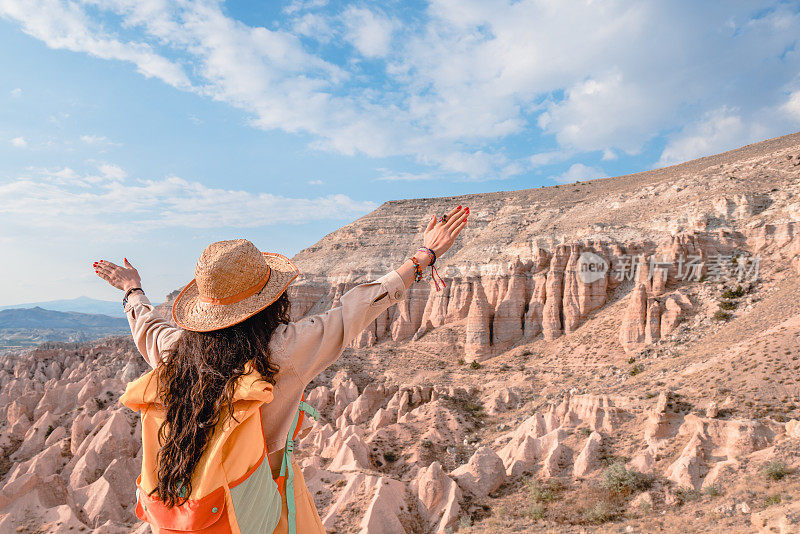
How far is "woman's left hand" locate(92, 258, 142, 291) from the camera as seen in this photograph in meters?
2.98

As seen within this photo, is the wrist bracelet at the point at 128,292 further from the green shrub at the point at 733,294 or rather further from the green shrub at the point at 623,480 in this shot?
the green shrub at the point at 733,294

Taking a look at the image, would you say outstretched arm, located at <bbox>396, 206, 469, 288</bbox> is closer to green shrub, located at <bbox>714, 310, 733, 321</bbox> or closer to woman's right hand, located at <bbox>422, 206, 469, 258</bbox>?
woman's right hand, located at <bbox>422, 206, 469, 258</bbox>

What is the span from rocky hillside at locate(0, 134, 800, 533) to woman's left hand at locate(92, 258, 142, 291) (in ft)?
30.6

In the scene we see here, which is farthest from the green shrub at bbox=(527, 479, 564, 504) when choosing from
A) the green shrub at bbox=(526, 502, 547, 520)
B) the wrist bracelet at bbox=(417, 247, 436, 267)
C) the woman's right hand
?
the wrist bracelet at bbox=(417, 247, 436, 267)

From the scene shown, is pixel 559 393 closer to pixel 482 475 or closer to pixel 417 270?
pixel 482 475

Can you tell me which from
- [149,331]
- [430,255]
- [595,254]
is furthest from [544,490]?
[595,254]

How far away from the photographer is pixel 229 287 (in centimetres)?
206

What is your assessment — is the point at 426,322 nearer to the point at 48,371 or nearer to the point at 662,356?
the point at 662,356

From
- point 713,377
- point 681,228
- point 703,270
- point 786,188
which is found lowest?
point 713,377

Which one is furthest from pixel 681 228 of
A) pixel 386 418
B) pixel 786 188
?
pixel 386 418

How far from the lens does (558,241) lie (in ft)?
155

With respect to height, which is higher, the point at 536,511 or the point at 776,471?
the point at 776,471

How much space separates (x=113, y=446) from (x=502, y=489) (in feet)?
54.7

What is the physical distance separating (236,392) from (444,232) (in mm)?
1288
